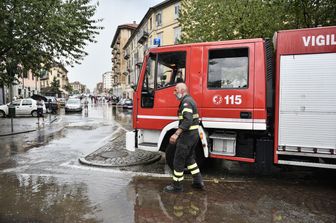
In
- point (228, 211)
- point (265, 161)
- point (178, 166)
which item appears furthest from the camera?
point (265, 161)

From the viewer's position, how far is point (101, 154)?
866cm

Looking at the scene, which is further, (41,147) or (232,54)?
(41,147)

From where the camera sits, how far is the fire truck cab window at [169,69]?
6.39 metres

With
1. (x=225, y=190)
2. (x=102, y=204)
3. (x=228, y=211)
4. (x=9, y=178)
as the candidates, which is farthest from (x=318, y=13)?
(x=9, y=178)

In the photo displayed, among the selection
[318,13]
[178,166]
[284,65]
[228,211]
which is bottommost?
[228,211]

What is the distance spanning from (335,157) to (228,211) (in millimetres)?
2276

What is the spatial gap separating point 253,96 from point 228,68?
2.64ft

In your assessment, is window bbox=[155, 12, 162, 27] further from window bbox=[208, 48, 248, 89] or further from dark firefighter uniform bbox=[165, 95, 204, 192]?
dark firefighter uniform bbox=[165, 95, 204, 192]

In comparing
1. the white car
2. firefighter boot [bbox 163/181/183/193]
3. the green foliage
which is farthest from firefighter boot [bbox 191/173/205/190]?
the white car

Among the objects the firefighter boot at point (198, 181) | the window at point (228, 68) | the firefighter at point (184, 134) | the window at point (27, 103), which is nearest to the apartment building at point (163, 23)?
the window at point (27, 103)

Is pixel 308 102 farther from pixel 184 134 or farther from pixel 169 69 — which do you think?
pixel 169 69

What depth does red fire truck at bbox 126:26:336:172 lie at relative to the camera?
17.0ft

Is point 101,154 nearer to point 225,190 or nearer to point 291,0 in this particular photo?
point 225,190

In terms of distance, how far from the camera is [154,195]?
5277 mm
